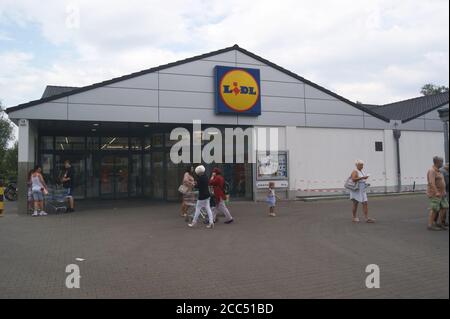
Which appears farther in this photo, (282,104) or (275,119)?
(282,104)

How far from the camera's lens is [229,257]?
23.3ft

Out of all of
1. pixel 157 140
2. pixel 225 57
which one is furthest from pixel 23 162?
pixel 225 57

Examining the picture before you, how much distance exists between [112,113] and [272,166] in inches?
283

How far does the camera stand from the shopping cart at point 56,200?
48.2ft

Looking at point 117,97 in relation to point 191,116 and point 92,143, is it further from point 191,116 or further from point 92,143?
point 92,143

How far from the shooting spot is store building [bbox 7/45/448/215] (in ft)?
50.6

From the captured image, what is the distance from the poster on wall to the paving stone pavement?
5.42m

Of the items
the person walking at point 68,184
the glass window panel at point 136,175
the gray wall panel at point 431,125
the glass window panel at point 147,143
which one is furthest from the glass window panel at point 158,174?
the gray wall panel at point 431,125

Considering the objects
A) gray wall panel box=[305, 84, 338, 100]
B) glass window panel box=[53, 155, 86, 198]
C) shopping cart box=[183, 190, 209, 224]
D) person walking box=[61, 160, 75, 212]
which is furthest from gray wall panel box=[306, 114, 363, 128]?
glass window panel box=[53, 155, 86, 198]

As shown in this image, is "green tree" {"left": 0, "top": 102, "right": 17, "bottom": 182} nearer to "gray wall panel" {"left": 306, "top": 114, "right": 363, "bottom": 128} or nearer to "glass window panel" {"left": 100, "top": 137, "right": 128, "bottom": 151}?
"glass window panel" {"left": 100, "top": 137, "right": 128, "bottom": 151}

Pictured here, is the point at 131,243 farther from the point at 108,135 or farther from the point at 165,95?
the point at 108,135

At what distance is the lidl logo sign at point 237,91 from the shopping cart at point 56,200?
684 cm

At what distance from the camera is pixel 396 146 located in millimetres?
20438
